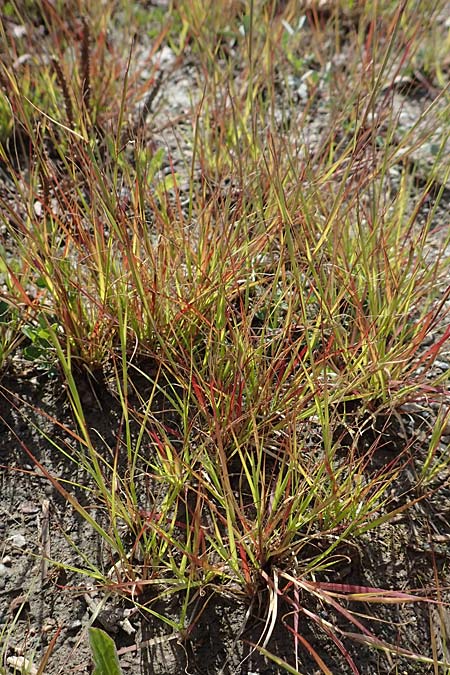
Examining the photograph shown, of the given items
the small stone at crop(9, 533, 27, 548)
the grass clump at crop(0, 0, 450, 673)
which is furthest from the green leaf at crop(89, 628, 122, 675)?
the small stone at crop(9, 533, 27, 548)

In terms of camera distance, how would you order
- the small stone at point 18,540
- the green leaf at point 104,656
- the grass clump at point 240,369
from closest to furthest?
1. the green leaf at point 104,656
2. the grass clump at point 240,369
3. the small stone at point 18,540

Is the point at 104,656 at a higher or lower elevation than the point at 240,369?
lower

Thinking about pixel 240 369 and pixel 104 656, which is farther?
pixel 240 369

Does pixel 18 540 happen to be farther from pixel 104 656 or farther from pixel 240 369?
pixel 240 369

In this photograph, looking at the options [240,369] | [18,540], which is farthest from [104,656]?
[240,369]

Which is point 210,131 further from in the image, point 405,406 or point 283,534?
point 283,534

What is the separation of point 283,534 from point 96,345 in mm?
571

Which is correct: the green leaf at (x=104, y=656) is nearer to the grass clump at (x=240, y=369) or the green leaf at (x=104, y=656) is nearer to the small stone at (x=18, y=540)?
the grass clump at (x=240, y=369)

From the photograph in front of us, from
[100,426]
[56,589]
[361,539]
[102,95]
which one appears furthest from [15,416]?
[102,95]

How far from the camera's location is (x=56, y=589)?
131 centimetres

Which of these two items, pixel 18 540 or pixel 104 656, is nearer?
pixel 104 656

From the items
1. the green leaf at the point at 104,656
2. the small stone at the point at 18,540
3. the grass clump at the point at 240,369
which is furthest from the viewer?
the small stone at the point at 18,540

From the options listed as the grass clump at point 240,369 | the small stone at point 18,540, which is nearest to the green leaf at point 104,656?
the grass clump at point 240,369

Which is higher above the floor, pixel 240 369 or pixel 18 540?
pixel 240 369
